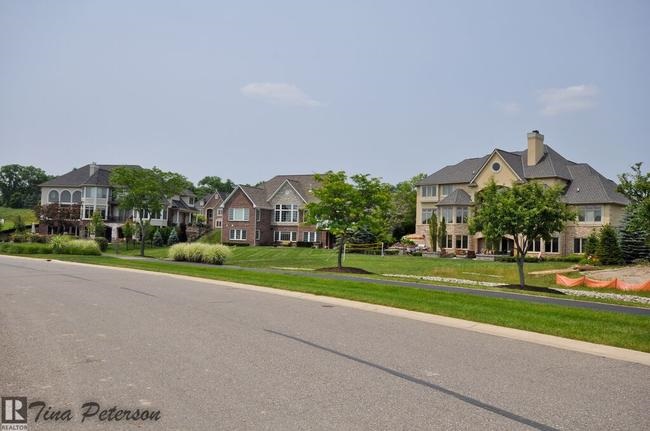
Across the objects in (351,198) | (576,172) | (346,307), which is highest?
(576,172)

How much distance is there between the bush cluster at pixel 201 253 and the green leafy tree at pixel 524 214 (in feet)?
61.4

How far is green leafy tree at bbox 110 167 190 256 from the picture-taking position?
57281 mm

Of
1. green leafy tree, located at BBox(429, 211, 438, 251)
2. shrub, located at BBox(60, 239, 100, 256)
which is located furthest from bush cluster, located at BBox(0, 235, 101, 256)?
green leafy tree, located at BBox(429, 211, 438, 251)

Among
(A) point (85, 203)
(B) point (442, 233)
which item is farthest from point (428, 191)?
(A) point (85, 203)

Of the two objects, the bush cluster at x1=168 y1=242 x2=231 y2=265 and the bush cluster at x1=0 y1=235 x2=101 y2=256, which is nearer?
the bush cluster at x1=168 y1=242 x2=231 y2=265

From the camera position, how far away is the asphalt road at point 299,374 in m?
5.81

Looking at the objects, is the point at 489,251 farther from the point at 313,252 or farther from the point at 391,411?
the point at 391,411

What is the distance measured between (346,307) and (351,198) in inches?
752

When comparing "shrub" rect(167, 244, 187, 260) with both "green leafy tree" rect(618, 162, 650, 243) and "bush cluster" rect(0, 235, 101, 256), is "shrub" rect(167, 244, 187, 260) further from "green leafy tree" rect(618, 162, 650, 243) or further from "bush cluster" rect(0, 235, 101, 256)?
"green leafy tree" rect(618, 162, 650, 243)

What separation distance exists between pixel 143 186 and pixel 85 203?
2473cm

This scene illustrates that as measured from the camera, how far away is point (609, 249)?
139 feet

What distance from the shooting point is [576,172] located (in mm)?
56656

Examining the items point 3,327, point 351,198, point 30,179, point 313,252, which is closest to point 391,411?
point 3,327

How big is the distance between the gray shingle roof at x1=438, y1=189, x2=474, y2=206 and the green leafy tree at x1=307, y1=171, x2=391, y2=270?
2655cm
